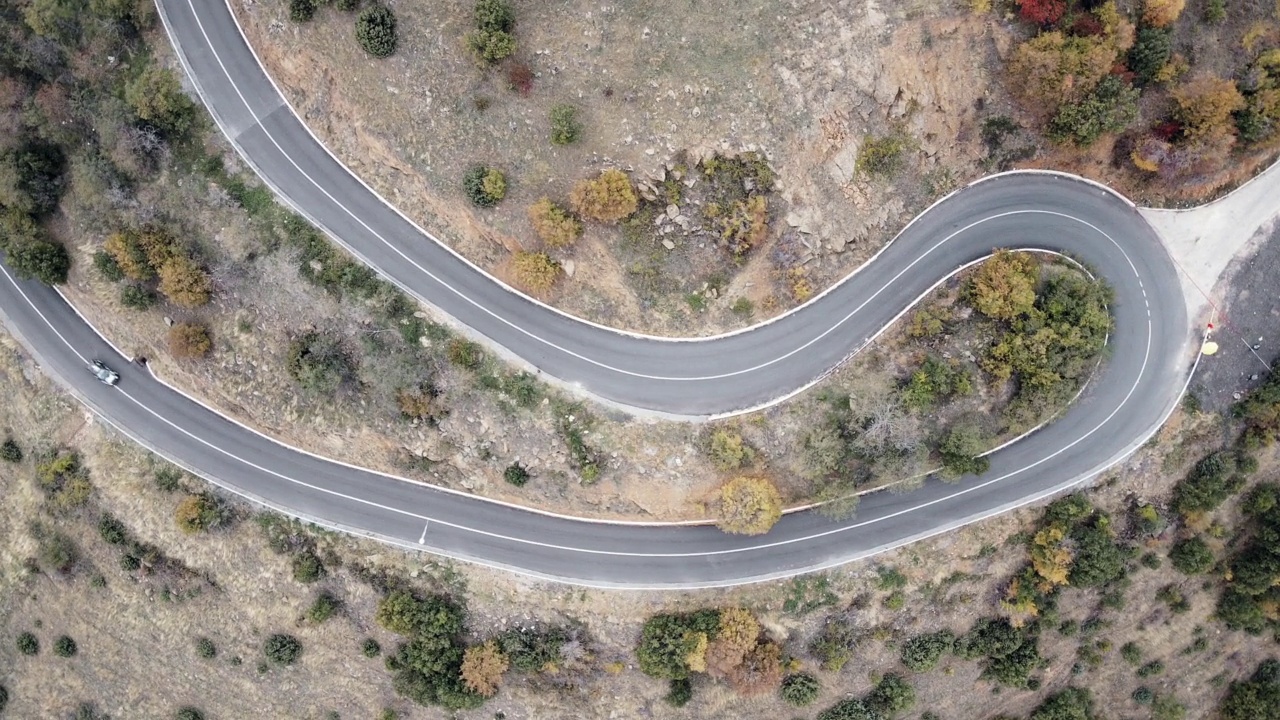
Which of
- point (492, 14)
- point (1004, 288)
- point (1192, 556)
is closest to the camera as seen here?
point (492, 14)

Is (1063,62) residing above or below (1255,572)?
above

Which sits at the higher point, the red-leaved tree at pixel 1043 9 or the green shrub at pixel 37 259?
the red-leaved tree at pixel 1043 9

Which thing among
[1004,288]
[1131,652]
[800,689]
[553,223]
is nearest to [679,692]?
[800,689]

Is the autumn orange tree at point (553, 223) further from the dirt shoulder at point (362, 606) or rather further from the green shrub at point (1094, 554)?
the green shrub at point (1094, 554)

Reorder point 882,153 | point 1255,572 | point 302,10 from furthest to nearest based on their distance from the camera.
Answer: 1. point 1255,572
2. point 882,153
3. point 302,10

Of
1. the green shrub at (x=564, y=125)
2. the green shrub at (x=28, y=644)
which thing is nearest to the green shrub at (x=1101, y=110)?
the green shrub at (x=564, y=125)

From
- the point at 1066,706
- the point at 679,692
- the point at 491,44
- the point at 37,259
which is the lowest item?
the point at 679,692

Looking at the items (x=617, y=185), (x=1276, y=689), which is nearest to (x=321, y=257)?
(x=617, y=185)

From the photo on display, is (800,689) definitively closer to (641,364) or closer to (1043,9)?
(641,364)
